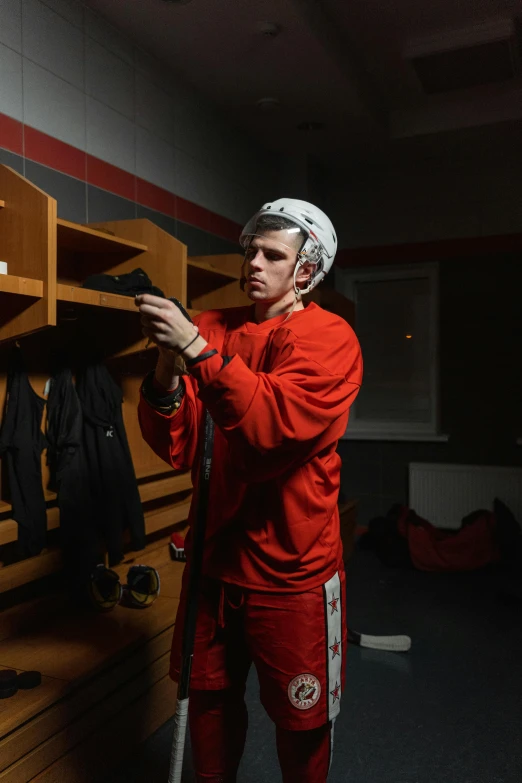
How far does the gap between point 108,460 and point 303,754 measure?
133cm

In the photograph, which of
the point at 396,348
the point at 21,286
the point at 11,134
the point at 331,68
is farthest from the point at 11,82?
the point at 396,348

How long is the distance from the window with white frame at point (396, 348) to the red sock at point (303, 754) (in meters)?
3.60

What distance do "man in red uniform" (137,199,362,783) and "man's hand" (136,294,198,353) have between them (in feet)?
0.35

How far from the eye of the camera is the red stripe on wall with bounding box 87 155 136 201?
9.12 ft

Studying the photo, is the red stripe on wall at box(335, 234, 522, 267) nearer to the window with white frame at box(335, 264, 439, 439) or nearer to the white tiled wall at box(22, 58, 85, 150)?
the window with white frame at box(335, 264, 439, 439)

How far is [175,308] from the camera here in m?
1.13

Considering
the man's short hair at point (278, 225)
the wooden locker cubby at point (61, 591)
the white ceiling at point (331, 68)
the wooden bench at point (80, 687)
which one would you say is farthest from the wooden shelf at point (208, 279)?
the man's short hair at point (278, 225)

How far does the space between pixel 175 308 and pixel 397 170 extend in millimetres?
4162

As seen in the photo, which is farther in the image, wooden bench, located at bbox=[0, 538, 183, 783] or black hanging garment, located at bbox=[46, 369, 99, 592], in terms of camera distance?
black hanging garment, located at bbox=[46, 369, 99, 592]

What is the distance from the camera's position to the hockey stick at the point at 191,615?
1363 mm

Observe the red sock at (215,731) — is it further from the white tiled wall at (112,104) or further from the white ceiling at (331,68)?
the white ceiling at (331,68)

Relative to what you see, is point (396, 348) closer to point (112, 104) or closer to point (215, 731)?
point (112, 104)

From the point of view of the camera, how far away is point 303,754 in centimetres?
138

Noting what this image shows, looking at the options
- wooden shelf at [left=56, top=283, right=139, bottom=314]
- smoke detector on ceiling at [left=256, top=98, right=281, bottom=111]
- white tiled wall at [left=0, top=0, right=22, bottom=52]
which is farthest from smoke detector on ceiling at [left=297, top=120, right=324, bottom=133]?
wooden shelf at [left=56, top=283, right=139, bottom=314]
